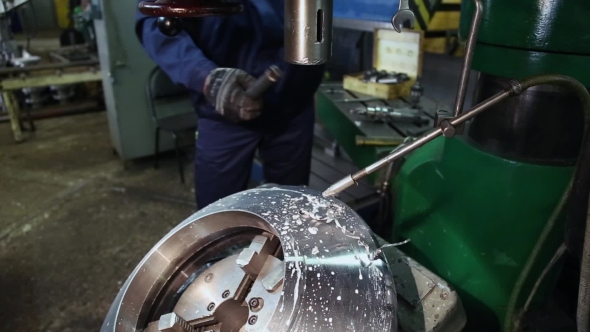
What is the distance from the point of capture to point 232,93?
111 centimetres

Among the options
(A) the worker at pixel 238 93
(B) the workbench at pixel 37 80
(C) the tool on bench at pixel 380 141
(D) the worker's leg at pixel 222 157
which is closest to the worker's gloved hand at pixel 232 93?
(A) the worker at pixel 238 93

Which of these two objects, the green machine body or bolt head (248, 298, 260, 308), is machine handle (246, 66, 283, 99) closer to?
the green machine body

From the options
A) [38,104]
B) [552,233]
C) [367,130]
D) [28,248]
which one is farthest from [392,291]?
[38,104]

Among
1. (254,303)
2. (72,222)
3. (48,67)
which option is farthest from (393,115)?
(48,67)

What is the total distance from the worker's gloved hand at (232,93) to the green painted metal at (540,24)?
1.89 ft

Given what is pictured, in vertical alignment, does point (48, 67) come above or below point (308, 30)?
below

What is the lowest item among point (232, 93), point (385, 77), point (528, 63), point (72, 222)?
point (72, 222)

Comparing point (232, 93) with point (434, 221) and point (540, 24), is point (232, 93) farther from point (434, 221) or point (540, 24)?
point (540, 24)

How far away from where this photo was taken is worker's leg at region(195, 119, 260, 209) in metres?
1.34

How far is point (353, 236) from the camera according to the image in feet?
1.93

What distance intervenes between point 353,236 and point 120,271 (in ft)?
4.99

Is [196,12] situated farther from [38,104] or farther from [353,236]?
[38,104]

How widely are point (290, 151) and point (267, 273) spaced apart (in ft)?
2.73

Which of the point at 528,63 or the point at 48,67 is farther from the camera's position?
the point at 48,67
